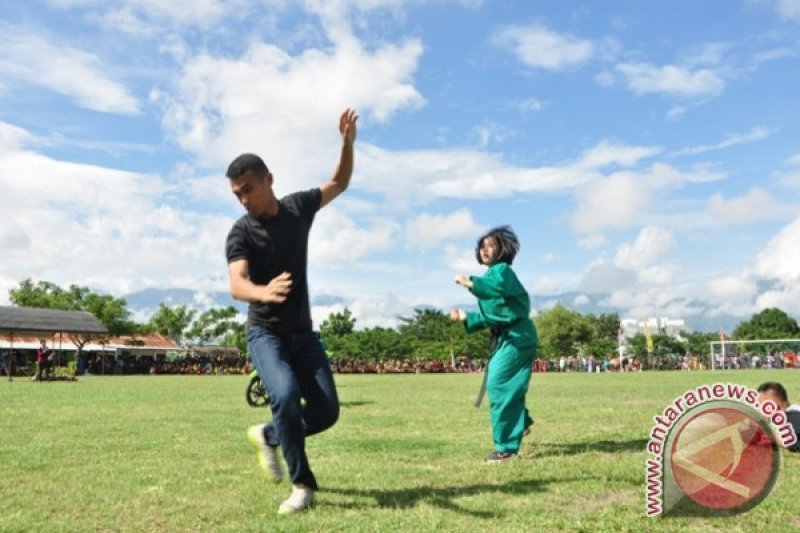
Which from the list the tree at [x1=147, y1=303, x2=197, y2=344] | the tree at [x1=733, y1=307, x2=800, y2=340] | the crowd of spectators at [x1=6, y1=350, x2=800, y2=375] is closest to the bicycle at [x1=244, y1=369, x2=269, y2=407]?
the crowd of spectators at [x1=6, y1=350, x2=800, y2=375]

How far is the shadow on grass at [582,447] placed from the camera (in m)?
6.78

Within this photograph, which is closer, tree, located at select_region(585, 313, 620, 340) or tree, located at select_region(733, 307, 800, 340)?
tree, located at select_region(733, 307, 800, 340)

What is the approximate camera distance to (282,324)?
468 cm

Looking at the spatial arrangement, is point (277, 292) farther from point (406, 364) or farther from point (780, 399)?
point (406, 364)

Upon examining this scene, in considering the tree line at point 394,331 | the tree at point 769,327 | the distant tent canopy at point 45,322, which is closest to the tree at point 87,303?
the tree line at point 394,331

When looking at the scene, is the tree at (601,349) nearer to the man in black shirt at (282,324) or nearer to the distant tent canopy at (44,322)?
the distant tent canopy at (44,322)

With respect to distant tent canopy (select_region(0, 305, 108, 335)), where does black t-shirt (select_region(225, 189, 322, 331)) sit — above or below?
below

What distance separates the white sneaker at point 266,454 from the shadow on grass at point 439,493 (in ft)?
1.30

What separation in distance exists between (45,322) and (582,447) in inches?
1733

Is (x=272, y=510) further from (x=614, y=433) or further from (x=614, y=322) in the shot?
(x=614, y=322)

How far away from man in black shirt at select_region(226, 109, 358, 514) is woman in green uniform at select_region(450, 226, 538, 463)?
216cm

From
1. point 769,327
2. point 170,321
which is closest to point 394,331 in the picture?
point 170,321

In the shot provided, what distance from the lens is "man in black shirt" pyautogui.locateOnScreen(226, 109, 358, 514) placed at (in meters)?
4.50

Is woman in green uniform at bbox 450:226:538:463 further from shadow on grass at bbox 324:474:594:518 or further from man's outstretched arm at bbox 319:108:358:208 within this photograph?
man's outstretched arm at bbox 319:108:358:208
